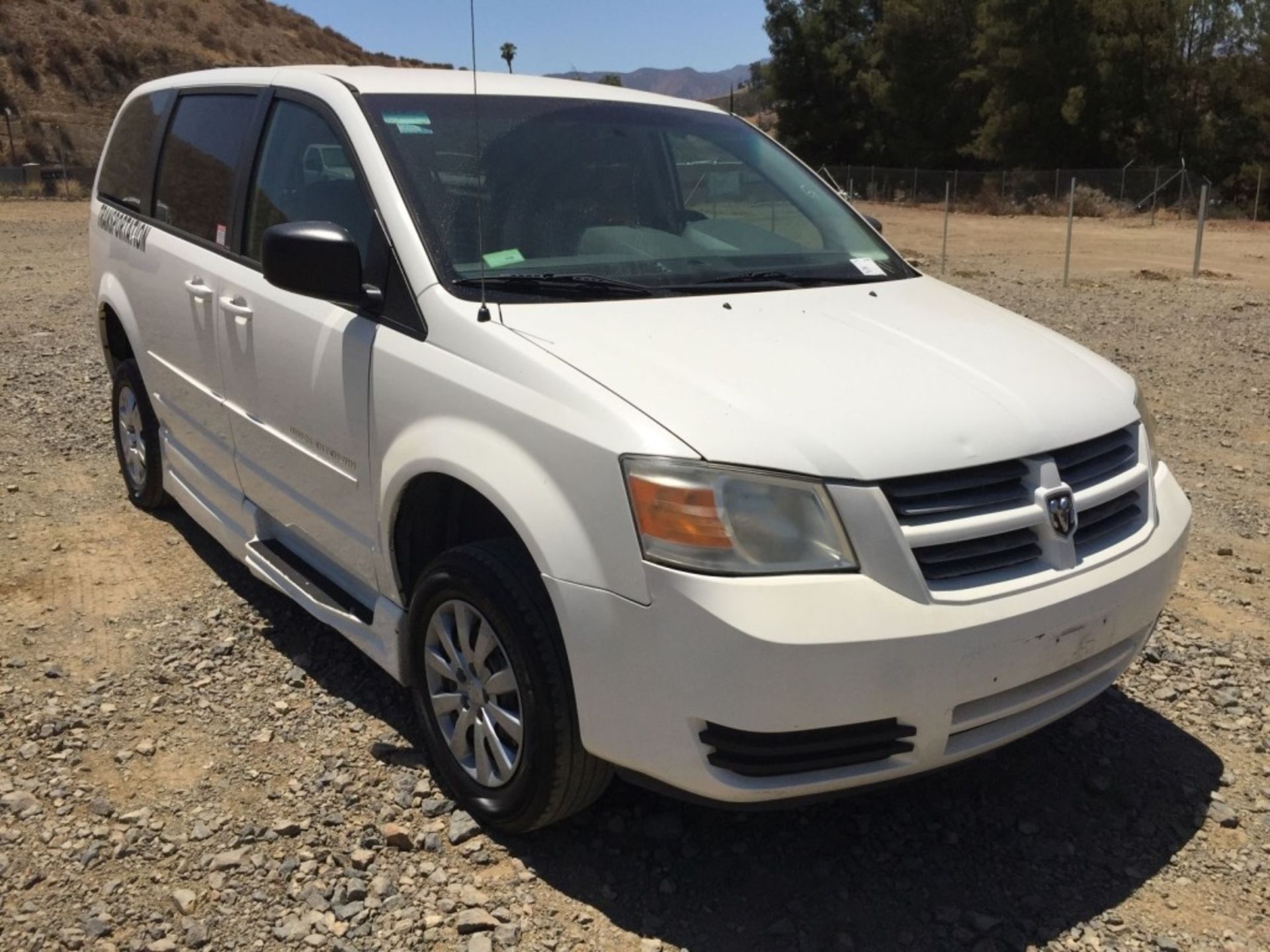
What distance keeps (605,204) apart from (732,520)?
1.52 m

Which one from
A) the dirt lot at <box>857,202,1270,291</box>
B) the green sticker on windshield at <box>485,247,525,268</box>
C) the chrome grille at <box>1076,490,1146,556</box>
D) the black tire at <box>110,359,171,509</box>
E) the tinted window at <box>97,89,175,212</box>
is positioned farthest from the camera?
the dirt lot at <box>857,202,1270,291</box>

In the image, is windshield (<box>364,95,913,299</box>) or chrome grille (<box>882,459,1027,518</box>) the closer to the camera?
chrome grille (<box>882,459,1027,518</box>)

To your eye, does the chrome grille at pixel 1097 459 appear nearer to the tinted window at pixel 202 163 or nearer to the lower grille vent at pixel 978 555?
the lower grille vent at pixel 978 555

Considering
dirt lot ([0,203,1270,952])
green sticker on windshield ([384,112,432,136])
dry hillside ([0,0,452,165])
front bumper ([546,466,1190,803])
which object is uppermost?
dry hillside ([0,0,452,165])

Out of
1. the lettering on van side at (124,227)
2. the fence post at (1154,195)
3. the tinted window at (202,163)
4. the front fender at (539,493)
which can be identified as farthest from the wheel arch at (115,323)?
the fence post at (1154,195)

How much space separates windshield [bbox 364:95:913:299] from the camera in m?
3.27

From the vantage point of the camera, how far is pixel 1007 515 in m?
2.62

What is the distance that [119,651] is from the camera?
4172 millimetres

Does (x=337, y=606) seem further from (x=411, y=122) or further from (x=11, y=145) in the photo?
(x=11, y=145)

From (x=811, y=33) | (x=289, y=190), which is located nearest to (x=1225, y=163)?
(x=811, y=33)

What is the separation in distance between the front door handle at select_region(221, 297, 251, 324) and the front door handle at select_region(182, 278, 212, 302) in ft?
0.48

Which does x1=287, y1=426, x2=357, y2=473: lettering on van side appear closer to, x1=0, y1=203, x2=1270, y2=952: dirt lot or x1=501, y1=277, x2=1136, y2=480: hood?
x1=501, y1=277, x2=1136, y2=480: hood

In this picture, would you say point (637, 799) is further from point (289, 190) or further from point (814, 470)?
point (289, 190)

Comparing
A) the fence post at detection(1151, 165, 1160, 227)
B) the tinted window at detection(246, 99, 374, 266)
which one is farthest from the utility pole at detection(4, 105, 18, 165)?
the tinted window at detection(246, 99, 374, 266)
